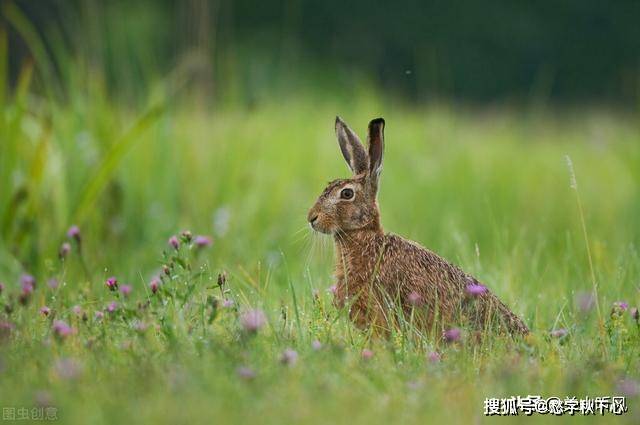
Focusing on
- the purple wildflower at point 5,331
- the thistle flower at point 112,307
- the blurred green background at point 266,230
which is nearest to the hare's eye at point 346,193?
the blurred green background at point 266,230

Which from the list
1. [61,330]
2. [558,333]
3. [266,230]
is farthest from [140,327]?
[266,230]

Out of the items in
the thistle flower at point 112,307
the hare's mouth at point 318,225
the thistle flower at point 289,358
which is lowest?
the thistle flower at point 289,358

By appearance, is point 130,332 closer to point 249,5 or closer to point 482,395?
point 482,395

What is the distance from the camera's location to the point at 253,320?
3416 mm

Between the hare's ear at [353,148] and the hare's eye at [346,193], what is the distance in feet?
0.41

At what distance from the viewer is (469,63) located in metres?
23.1

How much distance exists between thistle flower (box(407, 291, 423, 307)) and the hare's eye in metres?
0.52

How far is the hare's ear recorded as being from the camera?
4.29 m

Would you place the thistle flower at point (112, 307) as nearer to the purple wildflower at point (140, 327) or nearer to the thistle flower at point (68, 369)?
the purple wildflower at point (140, 327)

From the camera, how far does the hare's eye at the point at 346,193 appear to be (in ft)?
13.9

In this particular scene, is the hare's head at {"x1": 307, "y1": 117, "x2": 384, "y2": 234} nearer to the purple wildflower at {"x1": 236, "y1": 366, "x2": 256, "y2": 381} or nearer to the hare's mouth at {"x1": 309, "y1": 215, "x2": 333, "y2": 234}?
the hare's mouth at {"x1": 309, "y1": 215, "x2": 333, "y2": 234}

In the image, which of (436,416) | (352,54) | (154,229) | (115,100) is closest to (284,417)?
(436,416)

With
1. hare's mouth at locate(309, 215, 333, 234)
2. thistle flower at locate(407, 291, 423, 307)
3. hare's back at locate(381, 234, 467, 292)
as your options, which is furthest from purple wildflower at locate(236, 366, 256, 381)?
hare's mouth at locate(309, 215, 333, 234)

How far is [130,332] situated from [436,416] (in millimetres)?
1205
